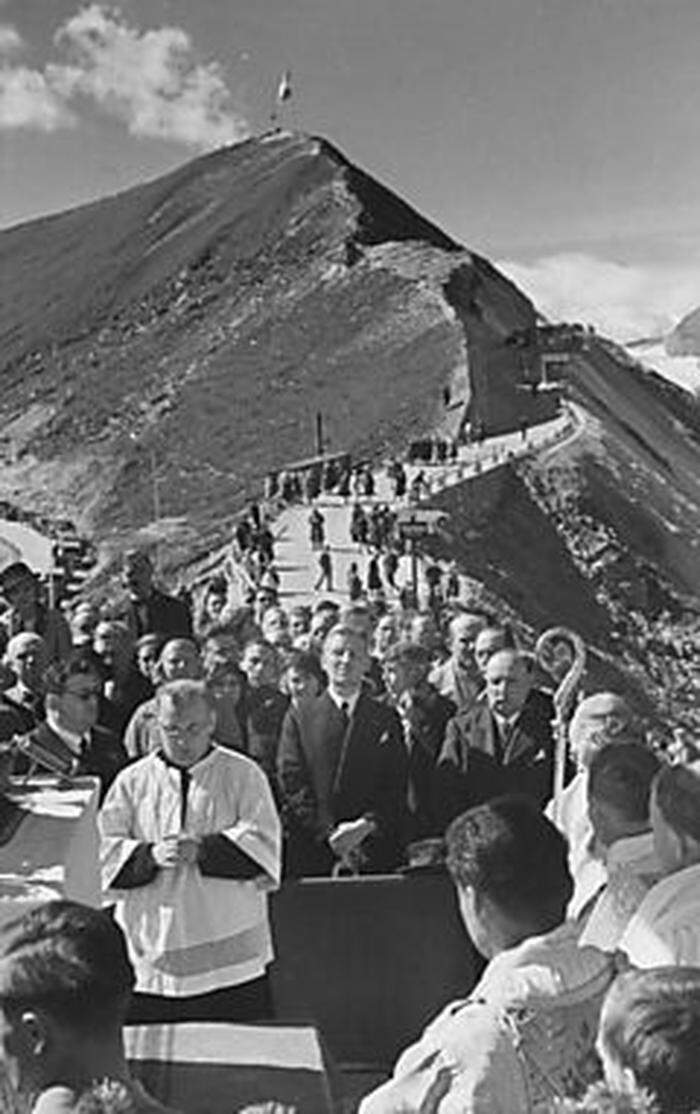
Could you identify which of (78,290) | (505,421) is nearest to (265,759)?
(505,421)

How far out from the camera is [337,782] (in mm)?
4289

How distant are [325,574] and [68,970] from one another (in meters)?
19.2

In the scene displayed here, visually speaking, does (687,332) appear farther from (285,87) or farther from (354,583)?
(285,87)

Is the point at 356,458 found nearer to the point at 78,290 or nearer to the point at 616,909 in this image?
the point at 78,290

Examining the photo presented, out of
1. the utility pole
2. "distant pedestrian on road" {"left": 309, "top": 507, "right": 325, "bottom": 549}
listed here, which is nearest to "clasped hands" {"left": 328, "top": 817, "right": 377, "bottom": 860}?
"distant pedestrian on road" {"left": 309, "top": 507, "right": 325, "bottom": 549}

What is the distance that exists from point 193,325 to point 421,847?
43.9 metres

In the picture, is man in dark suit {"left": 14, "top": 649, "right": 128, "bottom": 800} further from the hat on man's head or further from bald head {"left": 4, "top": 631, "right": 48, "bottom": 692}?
the hat on man's head

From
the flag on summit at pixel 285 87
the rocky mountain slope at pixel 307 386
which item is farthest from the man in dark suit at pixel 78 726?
the rocky mountain slope at pixel 307 386

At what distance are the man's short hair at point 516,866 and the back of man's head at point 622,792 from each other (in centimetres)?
46

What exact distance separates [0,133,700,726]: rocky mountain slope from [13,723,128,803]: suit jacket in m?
20.1

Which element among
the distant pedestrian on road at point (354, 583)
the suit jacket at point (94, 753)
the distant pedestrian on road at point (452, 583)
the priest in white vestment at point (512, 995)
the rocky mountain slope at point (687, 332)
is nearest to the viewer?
the priest in white vestment at point (512, 995)

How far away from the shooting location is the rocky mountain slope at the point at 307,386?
30.3 metres

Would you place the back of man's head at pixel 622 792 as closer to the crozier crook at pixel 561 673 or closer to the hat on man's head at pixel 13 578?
the crozier crook at pixel 561 673

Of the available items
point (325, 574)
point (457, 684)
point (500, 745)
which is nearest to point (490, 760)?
point (500, 745)
